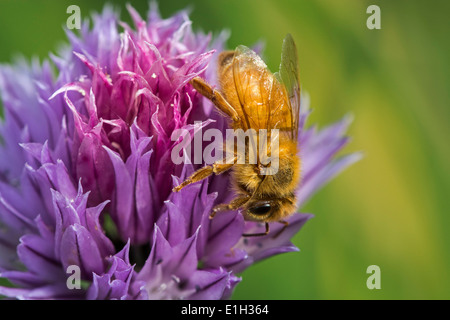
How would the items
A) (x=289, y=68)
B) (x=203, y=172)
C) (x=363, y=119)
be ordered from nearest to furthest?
(x=203, y=172), (x=289, y=68), (x=363, y=119)

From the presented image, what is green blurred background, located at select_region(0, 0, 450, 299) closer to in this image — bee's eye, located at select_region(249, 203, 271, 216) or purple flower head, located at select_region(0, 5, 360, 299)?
purple flower head, located at select_region(0, 5, 360, 299)

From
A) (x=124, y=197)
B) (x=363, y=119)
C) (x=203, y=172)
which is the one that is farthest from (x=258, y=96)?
(x=363, y=119)

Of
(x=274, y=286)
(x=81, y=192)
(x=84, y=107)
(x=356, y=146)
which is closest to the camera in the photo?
(x=81, y=192)

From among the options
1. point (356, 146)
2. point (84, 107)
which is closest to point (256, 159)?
point (84, 107)

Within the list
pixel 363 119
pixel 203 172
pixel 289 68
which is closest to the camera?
pixel 203 172

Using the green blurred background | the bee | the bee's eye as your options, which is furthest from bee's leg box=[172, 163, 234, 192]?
the green blurred background

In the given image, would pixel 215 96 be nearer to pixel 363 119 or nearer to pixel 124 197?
pixel 124 197
